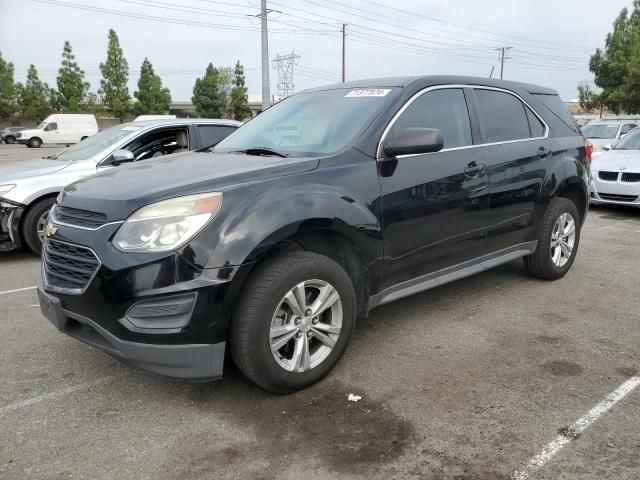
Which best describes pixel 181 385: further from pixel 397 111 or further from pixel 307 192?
pixel 397 111

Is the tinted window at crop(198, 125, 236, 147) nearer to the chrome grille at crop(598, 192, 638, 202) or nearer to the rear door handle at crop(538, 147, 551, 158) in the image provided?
the rear door handle at crop(538, 147, 551, 158)

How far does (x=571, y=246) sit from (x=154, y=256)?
4206 millimetres

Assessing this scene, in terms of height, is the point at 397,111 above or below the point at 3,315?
above

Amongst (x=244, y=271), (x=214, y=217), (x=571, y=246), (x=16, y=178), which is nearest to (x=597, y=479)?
(x=244, y=271)

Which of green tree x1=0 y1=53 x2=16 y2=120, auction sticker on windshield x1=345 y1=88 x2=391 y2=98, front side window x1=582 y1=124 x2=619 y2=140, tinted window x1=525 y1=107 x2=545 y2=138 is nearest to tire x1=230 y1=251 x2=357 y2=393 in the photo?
auction sticker on windshield x1=345 y1=88 x2=391 y2=98

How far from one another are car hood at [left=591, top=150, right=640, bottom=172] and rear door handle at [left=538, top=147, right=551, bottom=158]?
5216 mm

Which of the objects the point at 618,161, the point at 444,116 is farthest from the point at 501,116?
the point at 618,161

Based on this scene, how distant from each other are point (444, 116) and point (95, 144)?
4.87 m

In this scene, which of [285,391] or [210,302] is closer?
[210,302]

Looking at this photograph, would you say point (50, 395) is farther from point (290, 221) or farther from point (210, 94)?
point (210, 94)

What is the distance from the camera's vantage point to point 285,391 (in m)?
3.04

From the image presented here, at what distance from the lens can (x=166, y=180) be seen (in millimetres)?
3035

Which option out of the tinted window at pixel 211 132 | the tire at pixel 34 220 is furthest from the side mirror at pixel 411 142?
the tire at pixel 34 220

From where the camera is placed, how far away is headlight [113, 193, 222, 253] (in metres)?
2.69
